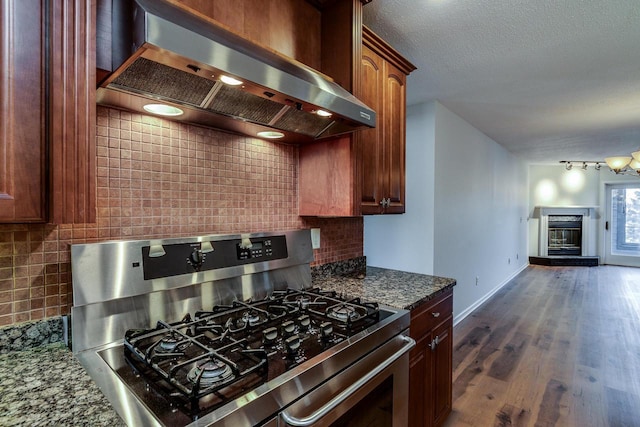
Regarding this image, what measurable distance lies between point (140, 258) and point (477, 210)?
418 cm

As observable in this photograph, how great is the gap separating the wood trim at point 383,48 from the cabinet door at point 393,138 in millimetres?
32

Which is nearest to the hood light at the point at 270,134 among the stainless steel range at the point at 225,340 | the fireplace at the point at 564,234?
the stainless steel range at the point at 225,340

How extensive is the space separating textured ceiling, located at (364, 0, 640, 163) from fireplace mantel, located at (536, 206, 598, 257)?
4.24 meters

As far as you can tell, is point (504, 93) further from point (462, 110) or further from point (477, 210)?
point (477, 210)

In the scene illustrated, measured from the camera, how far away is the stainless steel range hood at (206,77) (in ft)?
2.72

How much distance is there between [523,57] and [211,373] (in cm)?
262

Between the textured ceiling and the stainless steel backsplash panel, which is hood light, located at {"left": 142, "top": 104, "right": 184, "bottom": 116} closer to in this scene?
the stainless steel backsplash panel

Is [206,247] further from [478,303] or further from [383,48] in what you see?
[478,303]

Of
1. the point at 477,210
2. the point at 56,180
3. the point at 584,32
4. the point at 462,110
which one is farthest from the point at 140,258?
the point at 477,210

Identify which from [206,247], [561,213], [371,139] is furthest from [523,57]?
[561,213]

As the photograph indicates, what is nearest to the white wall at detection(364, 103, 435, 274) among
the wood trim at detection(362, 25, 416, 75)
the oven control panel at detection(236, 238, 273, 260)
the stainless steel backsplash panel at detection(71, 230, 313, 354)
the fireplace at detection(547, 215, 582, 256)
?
the wood trim at detection(362, 25, 416, 75)

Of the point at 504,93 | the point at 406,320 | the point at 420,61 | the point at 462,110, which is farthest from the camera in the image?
the point at 462,110

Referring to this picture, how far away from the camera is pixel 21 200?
0.72 m

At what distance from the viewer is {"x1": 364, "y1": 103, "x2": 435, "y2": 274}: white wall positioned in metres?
3.23
